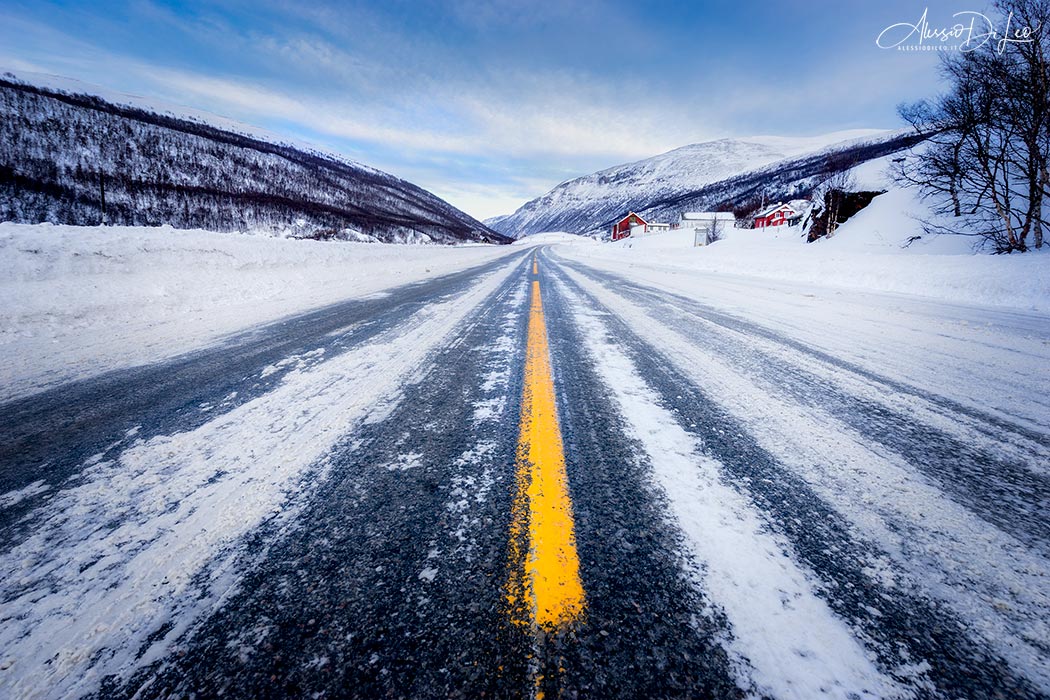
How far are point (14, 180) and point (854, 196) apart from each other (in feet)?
260

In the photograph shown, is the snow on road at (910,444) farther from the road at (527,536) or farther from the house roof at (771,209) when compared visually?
the house roof at (771,209)

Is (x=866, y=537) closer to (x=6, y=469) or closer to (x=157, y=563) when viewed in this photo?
(x=157, y=563)

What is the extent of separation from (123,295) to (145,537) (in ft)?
19.4

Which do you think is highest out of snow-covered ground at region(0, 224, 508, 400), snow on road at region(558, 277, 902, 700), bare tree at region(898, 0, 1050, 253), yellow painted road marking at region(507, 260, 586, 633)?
bare tree at region(898, 0, 1050, 253)

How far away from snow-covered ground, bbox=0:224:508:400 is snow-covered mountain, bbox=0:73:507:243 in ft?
125

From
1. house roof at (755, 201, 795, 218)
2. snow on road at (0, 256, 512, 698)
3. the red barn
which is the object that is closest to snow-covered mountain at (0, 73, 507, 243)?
the red barn

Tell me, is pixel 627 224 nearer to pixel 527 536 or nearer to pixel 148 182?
pixel 148 182

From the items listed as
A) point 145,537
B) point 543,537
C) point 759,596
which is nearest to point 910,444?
point 759,596

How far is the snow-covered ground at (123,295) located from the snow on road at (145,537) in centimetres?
191

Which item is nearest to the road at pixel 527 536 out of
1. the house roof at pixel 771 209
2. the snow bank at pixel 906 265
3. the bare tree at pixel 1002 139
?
the snow bank at pixel 906 265

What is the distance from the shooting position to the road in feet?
3.22

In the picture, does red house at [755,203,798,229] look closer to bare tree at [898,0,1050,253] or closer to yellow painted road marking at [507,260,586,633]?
bare tree at [898,0,1050,253]

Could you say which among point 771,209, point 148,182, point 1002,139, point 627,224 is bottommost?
point 1002,139

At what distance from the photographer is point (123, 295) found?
5465 millimetres
